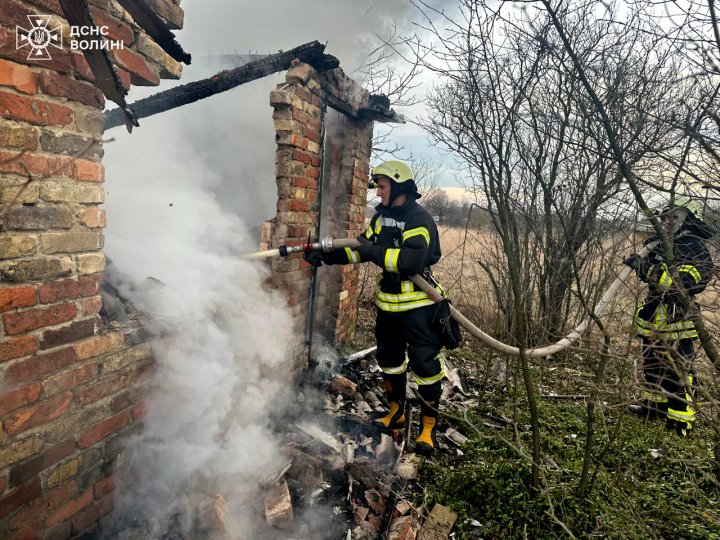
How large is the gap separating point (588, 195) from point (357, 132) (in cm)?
329

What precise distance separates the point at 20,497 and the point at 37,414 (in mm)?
368

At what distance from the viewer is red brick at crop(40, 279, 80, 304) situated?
1.76 metres

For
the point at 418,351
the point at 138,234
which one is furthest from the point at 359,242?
the point at 138,234

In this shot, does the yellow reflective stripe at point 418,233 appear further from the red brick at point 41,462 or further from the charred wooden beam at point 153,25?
the red brick at point 41,462

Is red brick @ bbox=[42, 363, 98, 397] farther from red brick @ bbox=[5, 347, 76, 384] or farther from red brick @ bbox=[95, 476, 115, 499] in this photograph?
red brick @ bbox=[95, 476, 115, 499]

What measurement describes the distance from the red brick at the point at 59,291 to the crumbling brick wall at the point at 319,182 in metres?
1.81

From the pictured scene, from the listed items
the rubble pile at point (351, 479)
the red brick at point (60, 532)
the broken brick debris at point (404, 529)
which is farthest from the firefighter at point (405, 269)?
the red brick at point (60, 532)

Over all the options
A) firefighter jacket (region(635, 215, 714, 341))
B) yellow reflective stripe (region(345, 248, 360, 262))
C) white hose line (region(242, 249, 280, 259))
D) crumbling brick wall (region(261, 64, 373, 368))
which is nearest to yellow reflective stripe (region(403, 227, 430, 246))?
yellow reflective stripe (region(345, 248, 360, 262))

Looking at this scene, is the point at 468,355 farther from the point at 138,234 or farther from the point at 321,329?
the point at 138,234

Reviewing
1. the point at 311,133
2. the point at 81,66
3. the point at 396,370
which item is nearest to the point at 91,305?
the point at 81,66

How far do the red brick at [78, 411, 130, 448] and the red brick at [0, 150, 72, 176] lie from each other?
131cm

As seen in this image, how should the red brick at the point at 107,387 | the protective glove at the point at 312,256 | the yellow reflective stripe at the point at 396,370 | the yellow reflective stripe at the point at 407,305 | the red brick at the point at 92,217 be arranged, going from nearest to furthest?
the red brick at the point at 92,217 < the red brick at the point at 107,387 < the yellow reflective stripe at the point at 407,305 < the protective glove at the point at 312,256 < the yellow reflective stripe at the point at 396,370

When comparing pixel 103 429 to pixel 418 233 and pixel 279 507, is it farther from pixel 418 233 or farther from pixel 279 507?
pixel 418 233

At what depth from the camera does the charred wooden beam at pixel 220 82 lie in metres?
2.91
